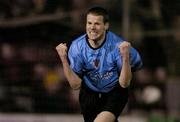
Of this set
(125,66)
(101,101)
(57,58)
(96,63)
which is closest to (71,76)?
(96,63)

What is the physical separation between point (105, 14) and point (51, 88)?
4397 millimetres

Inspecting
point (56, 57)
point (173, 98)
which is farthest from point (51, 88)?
point (173, 98)

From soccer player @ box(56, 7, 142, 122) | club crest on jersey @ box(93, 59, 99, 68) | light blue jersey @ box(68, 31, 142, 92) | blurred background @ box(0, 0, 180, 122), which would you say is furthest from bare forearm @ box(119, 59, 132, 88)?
blurred background @ box(0, 0, 180, 122)

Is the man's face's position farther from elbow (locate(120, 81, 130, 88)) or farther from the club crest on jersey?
elbow (locate(120, 81, 130, 88))

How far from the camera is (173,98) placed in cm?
1062

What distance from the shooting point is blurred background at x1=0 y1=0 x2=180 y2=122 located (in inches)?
427

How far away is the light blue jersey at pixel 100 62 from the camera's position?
278 inches

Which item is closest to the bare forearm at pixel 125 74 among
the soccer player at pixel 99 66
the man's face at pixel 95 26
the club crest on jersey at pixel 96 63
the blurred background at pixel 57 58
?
the soccer player at pixel 99 66

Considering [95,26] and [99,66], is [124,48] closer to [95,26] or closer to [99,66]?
[95,26]

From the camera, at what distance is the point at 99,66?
7109 millimetres

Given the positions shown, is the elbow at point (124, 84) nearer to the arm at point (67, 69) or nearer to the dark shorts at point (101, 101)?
the dark shorts at point (101, 101)

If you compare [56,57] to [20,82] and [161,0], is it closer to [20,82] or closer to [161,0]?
[20,82]

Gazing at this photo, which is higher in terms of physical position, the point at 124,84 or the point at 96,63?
the point at 96,63

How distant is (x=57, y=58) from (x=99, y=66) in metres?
4.18
